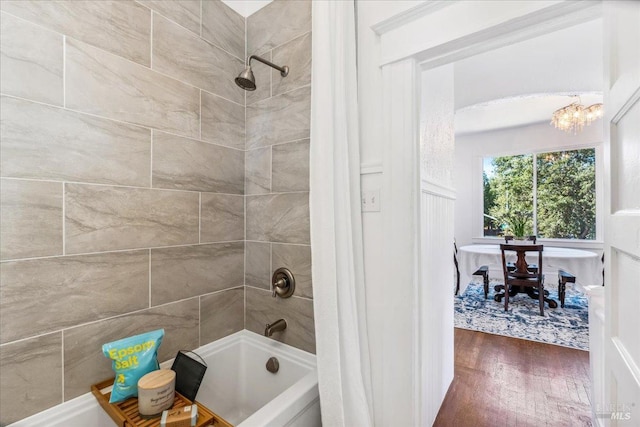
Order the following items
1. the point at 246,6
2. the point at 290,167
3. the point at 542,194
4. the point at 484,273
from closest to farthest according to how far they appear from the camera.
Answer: the point at 290,167 → the point at 246,6 → the point at 484,273 → the point at 542,194

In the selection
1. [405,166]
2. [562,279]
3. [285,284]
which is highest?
[405,166]

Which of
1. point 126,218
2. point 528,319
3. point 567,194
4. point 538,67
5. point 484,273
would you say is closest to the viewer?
point 126,218

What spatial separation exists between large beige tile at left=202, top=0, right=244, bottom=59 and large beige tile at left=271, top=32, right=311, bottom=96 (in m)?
0.29

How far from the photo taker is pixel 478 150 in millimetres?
5309

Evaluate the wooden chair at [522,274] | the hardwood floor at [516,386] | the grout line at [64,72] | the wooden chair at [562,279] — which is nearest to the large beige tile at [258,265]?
the grout line at [64,72]

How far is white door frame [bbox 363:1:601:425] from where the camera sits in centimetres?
118

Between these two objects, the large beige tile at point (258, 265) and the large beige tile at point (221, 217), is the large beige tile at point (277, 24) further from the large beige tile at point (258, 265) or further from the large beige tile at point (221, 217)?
the large beige tile at point (258, 265)

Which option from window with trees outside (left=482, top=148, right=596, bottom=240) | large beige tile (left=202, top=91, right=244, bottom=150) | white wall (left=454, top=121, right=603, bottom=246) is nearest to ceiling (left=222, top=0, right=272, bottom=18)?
large beige tile (left=202, top=91, right=244, bottom=150)

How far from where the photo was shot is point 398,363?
1269 millimetres

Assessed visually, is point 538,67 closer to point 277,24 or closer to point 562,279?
point 277,24

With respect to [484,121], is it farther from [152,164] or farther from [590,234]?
[152,164]

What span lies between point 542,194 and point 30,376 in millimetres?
6104

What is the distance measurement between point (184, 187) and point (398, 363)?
135 cm

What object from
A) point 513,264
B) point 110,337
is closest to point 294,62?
point 110,337
